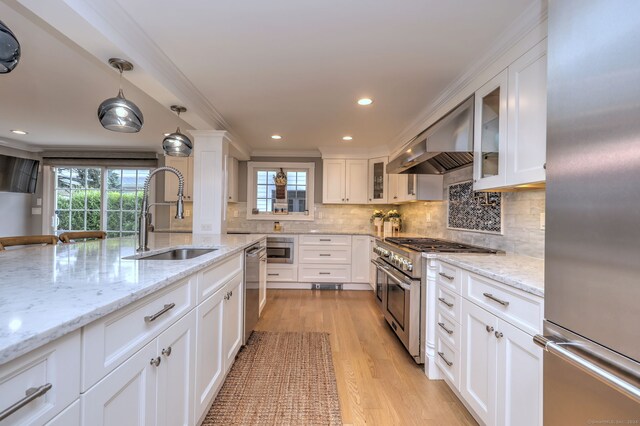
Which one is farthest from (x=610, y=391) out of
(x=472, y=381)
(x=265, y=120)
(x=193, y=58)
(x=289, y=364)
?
(x=265, y=120)

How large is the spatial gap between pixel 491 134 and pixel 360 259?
3008mm

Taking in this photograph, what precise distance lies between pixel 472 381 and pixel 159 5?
105 inches

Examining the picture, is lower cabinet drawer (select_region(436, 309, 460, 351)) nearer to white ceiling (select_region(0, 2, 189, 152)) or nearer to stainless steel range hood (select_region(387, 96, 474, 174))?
stainless steel range hood (select_region(387, 96, 474, 174))

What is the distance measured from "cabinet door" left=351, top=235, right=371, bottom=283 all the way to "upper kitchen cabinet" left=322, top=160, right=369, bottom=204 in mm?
708

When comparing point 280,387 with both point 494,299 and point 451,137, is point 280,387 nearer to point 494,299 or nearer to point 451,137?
point 494,299

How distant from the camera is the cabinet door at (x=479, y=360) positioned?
1447 millimetres

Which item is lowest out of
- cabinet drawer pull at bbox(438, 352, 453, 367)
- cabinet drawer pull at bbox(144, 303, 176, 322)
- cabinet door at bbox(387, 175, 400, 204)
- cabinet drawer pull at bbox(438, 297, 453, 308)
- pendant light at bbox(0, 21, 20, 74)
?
cabinet drawer pull at bbox(438, 352, 453, 367)

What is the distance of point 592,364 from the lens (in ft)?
2.64

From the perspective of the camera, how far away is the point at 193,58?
2.11 metres

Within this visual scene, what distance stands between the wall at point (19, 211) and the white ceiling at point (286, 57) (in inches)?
77.2

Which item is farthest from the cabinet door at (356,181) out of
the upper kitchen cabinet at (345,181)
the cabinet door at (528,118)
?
the cabinet door at (528,118)

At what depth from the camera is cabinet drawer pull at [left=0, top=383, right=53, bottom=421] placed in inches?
20.5

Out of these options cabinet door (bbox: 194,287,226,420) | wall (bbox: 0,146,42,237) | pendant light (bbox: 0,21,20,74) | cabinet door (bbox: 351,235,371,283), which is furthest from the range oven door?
wall (bbox: 0,146,42,237)

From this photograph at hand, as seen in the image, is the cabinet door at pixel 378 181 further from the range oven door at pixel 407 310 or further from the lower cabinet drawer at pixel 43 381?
the lower cabinet drawer at pixel 43 381
